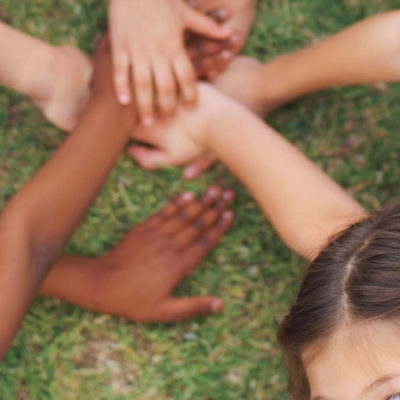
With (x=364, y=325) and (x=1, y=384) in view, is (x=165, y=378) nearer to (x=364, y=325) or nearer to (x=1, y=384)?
(x=1, y=384)

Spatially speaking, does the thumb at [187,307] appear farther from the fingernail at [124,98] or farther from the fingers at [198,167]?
the fingernail at [124,98]

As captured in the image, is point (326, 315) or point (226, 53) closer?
point (326, 315)

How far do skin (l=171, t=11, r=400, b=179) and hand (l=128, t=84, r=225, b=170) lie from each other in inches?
2.3

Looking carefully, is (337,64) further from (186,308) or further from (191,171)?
(186,308)

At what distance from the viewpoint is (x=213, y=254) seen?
81.0 inches

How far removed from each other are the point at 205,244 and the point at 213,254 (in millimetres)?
61

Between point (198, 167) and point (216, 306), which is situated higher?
point (198, 167)

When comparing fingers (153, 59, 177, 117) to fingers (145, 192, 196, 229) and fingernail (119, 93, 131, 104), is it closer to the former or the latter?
fingernail (119, 93, 131, 104)

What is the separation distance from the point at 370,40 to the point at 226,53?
0.41 metres

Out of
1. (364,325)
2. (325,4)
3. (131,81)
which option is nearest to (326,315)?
(364,325)

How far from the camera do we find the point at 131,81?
1897 mm

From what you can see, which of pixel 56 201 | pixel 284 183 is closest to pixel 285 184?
pixel 284 183

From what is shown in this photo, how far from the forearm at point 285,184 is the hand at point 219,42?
0.19 m

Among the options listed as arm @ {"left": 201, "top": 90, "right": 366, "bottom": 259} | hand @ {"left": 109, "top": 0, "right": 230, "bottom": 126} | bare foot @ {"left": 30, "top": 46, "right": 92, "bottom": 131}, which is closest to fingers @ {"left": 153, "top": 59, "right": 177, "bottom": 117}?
hand @ {"left": 109, "top": 0, "right": 230, "bottom": 126}
